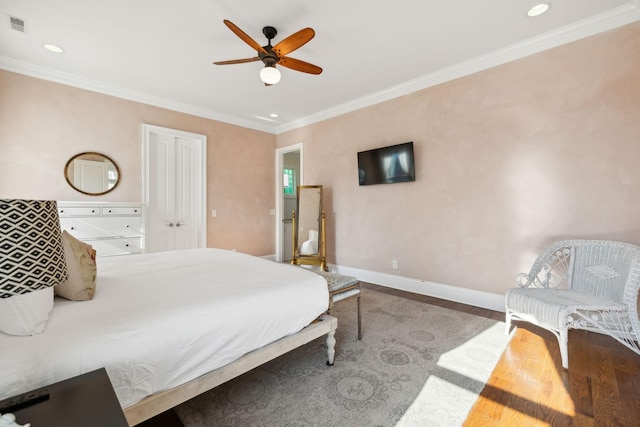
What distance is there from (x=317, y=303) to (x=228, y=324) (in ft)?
2.01

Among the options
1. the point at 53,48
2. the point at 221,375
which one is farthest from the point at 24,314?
the point at 53,48

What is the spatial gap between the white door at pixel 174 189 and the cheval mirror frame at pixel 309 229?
1.54 meters

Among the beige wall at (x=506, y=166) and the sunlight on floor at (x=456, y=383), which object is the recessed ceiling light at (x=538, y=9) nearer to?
the beige wall at (x=506, y=166)

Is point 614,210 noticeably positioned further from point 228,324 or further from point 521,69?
point 228,324

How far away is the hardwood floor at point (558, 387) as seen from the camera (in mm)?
1464

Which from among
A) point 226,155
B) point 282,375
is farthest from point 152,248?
point 282,375

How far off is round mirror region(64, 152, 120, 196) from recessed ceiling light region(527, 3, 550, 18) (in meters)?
4.86

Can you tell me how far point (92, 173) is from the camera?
357cm

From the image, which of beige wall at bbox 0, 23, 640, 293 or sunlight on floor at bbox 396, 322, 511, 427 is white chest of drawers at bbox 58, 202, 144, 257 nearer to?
beige wall at bbox 0, 23, 640, 293

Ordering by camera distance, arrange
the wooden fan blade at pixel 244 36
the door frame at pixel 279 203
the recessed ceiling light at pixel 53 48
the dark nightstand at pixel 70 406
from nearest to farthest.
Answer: the dark nightstand at pixel 70 406 < the wooden fan blade at pixel 244 36 < the recessed ceiling light at pixel 53 48 < the door frame at pixel 279 203

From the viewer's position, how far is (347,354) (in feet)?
6.95

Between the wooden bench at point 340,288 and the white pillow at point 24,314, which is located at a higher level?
the white pillow at point 24,314

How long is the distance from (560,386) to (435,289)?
1761mm

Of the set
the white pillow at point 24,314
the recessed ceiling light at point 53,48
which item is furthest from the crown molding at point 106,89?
the white pillow at point 24,314
